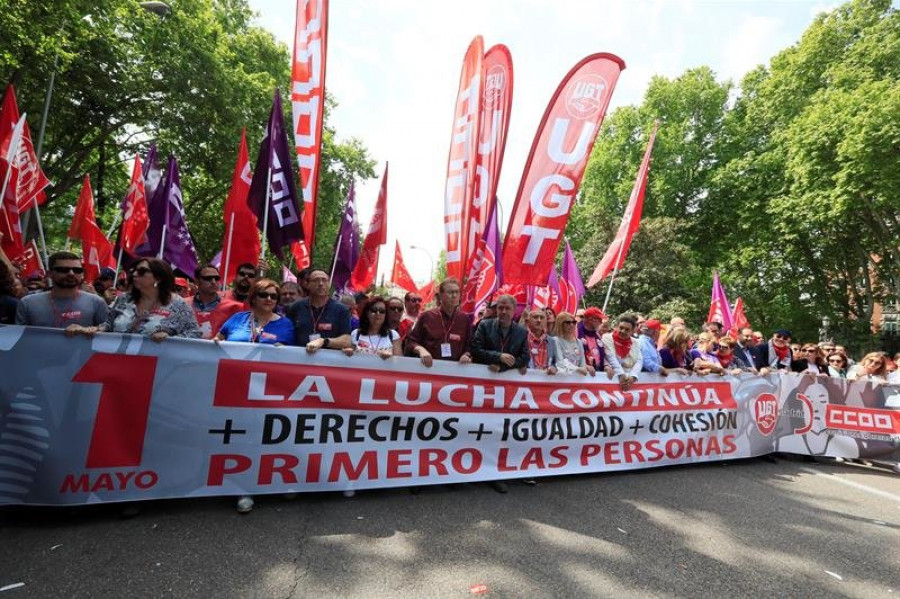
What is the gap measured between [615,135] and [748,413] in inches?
1020

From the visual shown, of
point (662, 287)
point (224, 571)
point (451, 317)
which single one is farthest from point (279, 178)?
point (662, 287)

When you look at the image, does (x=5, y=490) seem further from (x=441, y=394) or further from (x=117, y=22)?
(x=117, y=22)

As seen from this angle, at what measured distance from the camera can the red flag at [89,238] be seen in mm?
8992

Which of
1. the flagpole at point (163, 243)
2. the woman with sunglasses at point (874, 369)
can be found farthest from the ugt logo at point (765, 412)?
the flagpole at point (163, 243)

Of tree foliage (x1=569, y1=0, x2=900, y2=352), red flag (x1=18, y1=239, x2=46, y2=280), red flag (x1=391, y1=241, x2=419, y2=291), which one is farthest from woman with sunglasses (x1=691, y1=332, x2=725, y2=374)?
tree foliage (x1=569, y1=0, x2=900, y2=352)

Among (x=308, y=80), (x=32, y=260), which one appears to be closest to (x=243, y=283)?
(x=308, y=80)

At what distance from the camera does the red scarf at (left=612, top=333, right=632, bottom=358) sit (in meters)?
5.54

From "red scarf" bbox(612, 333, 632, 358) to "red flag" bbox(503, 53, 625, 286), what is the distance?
3.95 ft

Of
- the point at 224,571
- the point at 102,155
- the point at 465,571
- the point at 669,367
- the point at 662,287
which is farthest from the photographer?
the point at 662,287

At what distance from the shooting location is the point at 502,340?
4480 millimetres

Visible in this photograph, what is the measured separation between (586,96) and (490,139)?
1458mm

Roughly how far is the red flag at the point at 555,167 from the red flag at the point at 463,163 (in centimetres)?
90

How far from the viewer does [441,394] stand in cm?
415

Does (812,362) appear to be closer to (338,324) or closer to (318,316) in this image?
(338,324)
